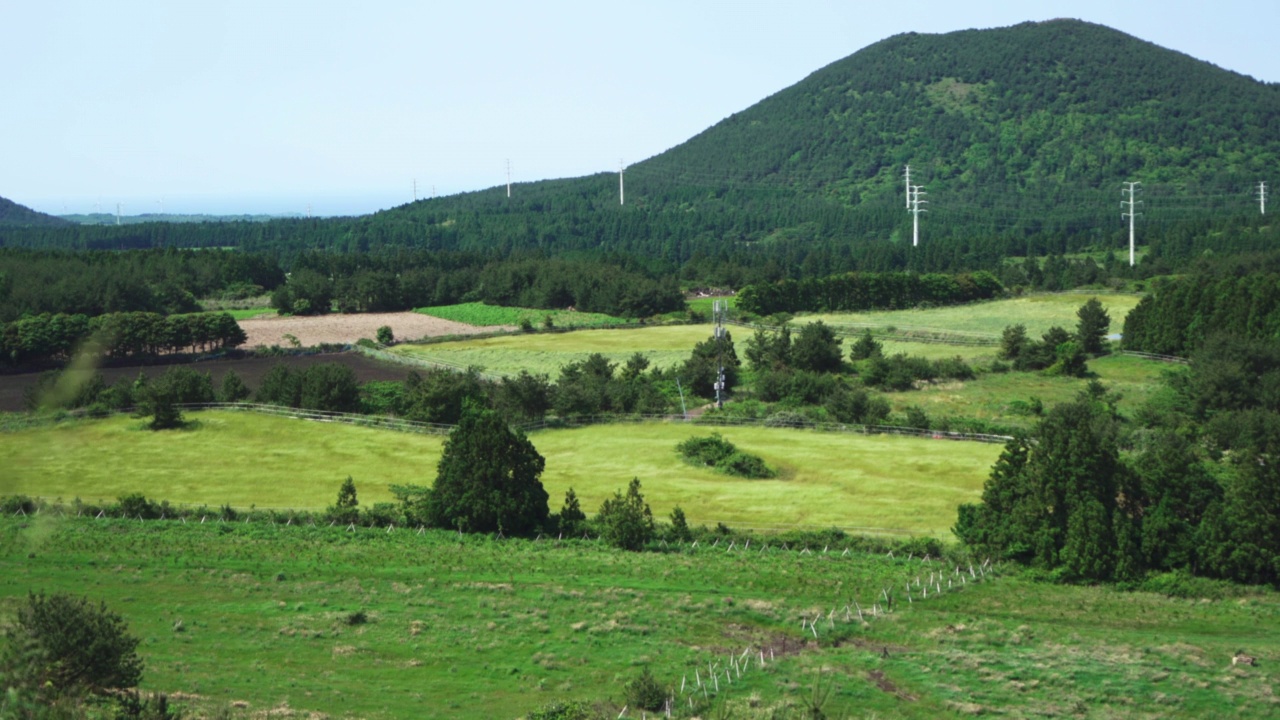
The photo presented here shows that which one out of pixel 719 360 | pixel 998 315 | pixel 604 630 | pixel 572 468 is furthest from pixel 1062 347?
pixel 604 630

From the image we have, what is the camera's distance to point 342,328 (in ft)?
341

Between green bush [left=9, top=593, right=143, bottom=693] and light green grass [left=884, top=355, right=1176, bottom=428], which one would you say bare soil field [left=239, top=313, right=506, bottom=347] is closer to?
light green grass [left=884, top=355, right=1176, bottom=428]

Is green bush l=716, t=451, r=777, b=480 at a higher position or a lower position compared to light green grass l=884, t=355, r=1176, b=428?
lower

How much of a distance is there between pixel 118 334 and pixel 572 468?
42356 mm

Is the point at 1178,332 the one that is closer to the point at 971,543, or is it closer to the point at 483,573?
the point at 971,543

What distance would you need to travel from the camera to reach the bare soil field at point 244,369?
7406 centimetres

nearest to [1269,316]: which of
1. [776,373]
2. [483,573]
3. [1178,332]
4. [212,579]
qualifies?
[1178,332]

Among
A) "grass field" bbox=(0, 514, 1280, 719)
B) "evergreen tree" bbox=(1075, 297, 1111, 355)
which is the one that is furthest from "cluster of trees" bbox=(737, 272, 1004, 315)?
"grass field" bbox=(0, 514, 1280, 719)

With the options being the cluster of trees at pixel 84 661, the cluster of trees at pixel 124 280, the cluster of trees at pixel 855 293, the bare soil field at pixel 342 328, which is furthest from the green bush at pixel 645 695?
the cluster of trees at pixel 855 293

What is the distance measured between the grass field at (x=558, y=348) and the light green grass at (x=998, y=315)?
472 inches

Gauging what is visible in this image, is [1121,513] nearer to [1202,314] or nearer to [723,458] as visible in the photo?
[723,458]

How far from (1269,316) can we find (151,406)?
194ft

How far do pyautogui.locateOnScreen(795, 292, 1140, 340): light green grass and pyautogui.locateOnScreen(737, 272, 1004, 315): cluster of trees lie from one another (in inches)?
83.2

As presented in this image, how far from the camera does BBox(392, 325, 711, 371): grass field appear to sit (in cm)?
8288
